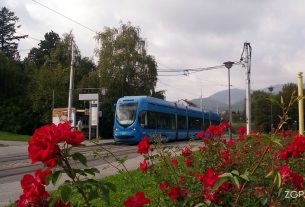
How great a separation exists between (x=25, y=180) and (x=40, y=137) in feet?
0.91

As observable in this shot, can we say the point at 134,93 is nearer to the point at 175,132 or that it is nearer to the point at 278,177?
the point at 175,132

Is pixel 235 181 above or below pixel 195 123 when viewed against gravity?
below

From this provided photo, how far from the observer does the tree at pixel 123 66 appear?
164ft

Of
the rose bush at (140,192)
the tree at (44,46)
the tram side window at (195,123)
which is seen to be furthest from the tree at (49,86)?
the rose bush at (140,192)

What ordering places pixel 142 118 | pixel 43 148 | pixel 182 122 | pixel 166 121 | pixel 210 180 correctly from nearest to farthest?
pixel 43 148, pixel 210 180, pixel 142 118, pixel 166 121, pixel 182 122

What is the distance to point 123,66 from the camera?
50906 millimetres

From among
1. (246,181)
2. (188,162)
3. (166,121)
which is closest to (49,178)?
(246,181)

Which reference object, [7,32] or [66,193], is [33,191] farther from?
[7,32]

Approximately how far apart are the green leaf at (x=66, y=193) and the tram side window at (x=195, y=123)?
37.8 metres

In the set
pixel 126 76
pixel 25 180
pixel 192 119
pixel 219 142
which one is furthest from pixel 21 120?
pixel 25 180

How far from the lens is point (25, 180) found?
2430mm

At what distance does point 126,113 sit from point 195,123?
1240cm

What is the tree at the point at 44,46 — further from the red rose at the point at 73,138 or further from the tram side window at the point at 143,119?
the red rose at the point at 73,138
